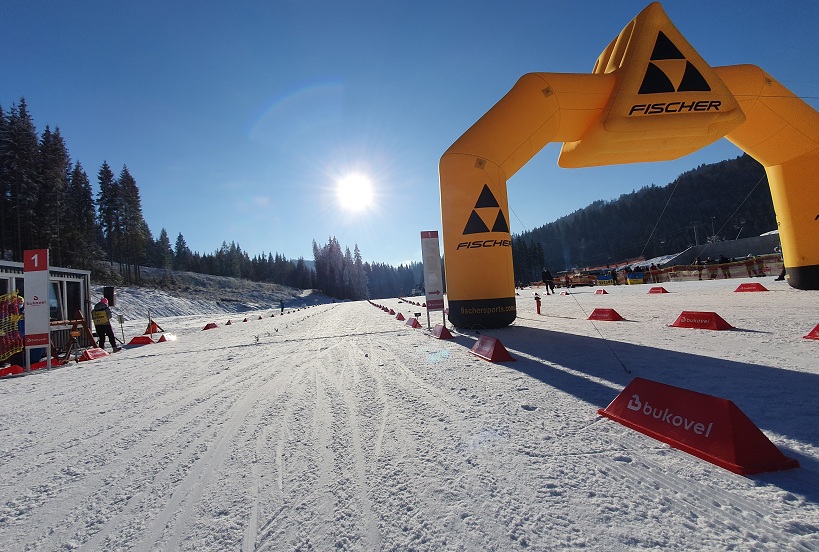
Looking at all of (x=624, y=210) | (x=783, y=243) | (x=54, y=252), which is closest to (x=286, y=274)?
(x=54, y=252)

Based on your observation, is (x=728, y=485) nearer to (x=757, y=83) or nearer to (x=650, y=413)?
(x=650, y=413)

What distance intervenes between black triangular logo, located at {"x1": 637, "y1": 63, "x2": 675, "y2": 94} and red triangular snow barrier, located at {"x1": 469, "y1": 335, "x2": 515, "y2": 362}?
7.00 m

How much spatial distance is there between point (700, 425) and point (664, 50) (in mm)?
9194

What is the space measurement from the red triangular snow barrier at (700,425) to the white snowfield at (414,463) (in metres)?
0.08

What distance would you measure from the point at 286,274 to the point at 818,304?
102517mm

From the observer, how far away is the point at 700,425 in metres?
2.05

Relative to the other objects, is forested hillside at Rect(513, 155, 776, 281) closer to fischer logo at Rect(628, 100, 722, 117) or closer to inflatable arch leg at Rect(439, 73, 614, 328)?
fischer logo at Rect(628, 100, 722, 117)

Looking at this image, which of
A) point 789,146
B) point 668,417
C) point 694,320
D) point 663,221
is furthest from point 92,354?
point 663,221

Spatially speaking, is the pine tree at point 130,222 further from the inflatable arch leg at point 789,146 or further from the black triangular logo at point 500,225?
the inflatable arch leg at point 789,146

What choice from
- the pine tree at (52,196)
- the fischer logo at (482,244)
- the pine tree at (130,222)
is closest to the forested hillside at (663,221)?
the pine tree at (130,222)

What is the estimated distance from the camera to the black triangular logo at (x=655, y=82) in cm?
748

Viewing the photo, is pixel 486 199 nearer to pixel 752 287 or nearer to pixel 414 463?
pixel 414 463

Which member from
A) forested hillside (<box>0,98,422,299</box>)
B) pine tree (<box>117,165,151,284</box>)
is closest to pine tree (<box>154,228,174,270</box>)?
forested hillside (<box>0,98,422,299</box>)

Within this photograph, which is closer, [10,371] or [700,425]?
[700,425]
